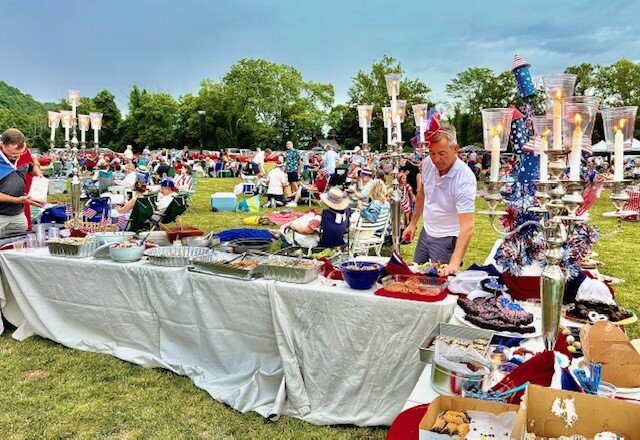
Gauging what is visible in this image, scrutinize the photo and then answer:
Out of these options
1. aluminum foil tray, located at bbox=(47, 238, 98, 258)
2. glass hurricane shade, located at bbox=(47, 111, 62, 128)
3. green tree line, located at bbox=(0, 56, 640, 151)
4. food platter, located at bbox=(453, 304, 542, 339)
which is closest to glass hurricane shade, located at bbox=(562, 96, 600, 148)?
food platter, located at bbox=(453, 304, 542, 339)

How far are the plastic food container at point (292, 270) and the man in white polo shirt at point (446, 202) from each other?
769mm

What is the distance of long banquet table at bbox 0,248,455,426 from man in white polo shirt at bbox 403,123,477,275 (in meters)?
0.59

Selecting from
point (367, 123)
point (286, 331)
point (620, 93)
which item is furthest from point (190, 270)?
point (620, 93)

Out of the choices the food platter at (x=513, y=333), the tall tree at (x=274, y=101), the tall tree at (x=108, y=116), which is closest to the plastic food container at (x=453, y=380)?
the food platter at (x=513, y=333)

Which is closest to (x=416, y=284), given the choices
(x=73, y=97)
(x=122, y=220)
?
(x=73, y=97)

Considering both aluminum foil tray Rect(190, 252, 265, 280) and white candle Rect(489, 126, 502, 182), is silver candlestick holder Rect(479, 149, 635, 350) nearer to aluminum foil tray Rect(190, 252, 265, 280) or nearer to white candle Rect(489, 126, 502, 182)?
white candle Rect(489, 126, 502, 182)

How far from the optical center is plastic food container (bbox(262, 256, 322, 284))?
8.84 ft

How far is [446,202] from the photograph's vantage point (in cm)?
308

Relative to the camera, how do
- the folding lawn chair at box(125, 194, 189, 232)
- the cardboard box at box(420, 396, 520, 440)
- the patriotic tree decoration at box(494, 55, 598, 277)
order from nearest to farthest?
the cardboard box at box(420, 396, 520, 440) → the patriotic tree decoration at box(494, 55, 598, 277) → the folding lawn chair at box(125, 194, 189, 232)

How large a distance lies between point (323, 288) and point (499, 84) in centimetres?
4354

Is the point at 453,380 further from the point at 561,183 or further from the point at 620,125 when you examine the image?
the point at 620,125

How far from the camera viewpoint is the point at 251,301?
2.78 m

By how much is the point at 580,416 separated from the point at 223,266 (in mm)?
2157

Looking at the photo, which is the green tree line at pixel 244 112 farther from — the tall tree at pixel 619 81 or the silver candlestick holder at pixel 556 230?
the silver candlestick holder at pixel 556 230
